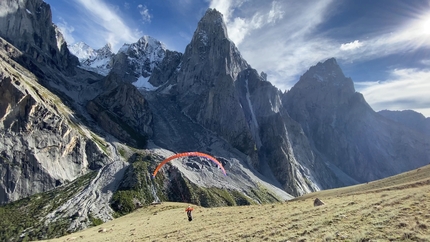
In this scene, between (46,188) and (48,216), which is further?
(46,188)

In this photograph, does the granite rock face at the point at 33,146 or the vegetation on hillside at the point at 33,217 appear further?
the granite rock face at the point at 33,146

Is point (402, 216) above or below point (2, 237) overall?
above

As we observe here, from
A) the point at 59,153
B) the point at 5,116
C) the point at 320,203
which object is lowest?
the point at 320,203

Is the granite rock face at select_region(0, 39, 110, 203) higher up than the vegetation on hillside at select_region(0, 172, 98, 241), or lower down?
higher up

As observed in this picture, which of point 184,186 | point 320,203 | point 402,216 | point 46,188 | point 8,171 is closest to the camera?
point 402,216

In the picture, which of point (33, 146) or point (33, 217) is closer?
point (33, 217)

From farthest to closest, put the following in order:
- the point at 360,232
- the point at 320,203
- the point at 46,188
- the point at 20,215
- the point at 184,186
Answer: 1. the point at 184,186
2. the point at 46,188
3. the point at 20,215
4. the point at 320,203
5. the point at 360,232

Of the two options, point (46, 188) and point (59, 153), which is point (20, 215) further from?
point (59, 153)

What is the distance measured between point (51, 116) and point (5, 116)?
24.9m

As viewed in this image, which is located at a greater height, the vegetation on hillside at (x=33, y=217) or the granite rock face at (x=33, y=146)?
the granite rock face at (x=33, y=146)

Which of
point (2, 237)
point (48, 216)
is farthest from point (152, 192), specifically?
point (2, 237)

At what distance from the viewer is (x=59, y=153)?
159375 mm

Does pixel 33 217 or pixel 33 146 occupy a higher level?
pixel 33 146

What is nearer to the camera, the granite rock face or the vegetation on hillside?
the vegetation on hillside
